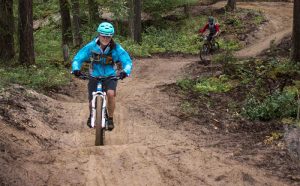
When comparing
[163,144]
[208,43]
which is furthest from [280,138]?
[208,43]

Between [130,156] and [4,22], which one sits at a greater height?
[4,22]

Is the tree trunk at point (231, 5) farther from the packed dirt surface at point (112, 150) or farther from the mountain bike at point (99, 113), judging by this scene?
the mountain bike at point (99, 113)

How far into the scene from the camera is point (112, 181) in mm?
6645

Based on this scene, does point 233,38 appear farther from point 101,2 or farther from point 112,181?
point 112,181

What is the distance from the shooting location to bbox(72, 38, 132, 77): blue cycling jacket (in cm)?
828

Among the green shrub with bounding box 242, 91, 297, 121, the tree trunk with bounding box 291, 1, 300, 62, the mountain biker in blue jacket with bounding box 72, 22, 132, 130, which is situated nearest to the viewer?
the mountain biker in blue jacket with bounding box 72, 22, 132, 130

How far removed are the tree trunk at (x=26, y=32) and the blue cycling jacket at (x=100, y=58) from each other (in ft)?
28.1

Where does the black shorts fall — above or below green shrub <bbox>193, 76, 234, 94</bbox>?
above

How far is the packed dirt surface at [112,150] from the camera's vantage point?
6.81 meters

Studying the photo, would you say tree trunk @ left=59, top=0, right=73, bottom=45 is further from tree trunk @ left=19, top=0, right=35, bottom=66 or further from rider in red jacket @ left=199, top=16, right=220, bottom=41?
rider in red jacket @ left=199, top=16, right=220, bottom=41

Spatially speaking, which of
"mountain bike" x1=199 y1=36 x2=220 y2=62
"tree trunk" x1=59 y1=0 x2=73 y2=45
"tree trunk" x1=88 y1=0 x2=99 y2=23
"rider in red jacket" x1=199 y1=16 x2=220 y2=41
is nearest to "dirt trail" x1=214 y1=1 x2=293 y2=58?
"mountain bike" x1=199 y1=36 x2=220 y2=62

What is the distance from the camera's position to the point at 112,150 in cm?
779

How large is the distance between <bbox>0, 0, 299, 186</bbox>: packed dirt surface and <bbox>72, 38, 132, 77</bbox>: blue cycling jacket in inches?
57.0

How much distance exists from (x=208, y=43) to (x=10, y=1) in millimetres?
10313
